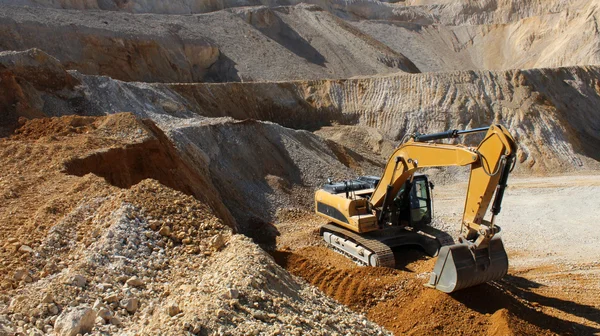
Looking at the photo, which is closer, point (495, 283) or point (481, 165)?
point (481, 165)

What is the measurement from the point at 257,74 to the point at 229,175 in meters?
19.4

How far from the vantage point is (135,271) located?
713cm

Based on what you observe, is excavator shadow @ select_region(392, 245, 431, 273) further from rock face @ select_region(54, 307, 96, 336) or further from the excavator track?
rock face @ select_region(54, 307, 96, 336)

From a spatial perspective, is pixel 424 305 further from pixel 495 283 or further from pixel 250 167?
pixel 250 167

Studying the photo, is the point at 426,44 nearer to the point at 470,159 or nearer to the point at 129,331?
the point at 470,159

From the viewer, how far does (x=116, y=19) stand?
1347 inches

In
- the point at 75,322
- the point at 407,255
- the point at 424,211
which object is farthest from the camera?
the point at 407,255

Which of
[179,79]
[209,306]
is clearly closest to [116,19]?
[179,79]

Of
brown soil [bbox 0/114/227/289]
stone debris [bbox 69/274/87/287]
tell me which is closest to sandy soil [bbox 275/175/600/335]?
brown soil [bbox 0/114/227/289]

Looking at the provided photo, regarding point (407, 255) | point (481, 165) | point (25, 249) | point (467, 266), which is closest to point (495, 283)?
point (407, 255)

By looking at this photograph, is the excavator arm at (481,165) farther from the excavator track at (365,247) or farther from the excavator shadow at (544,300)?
the excavator shadow at (544,300)

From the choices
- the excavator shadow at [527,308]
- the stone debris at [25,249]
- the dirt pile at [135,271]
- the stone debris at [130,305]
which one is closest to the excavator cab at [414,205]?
the excavator shadow at [527,308]

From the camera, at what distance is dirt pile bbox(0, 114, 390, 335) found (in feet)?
20.1

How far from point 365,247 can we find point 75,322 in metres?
6.95
